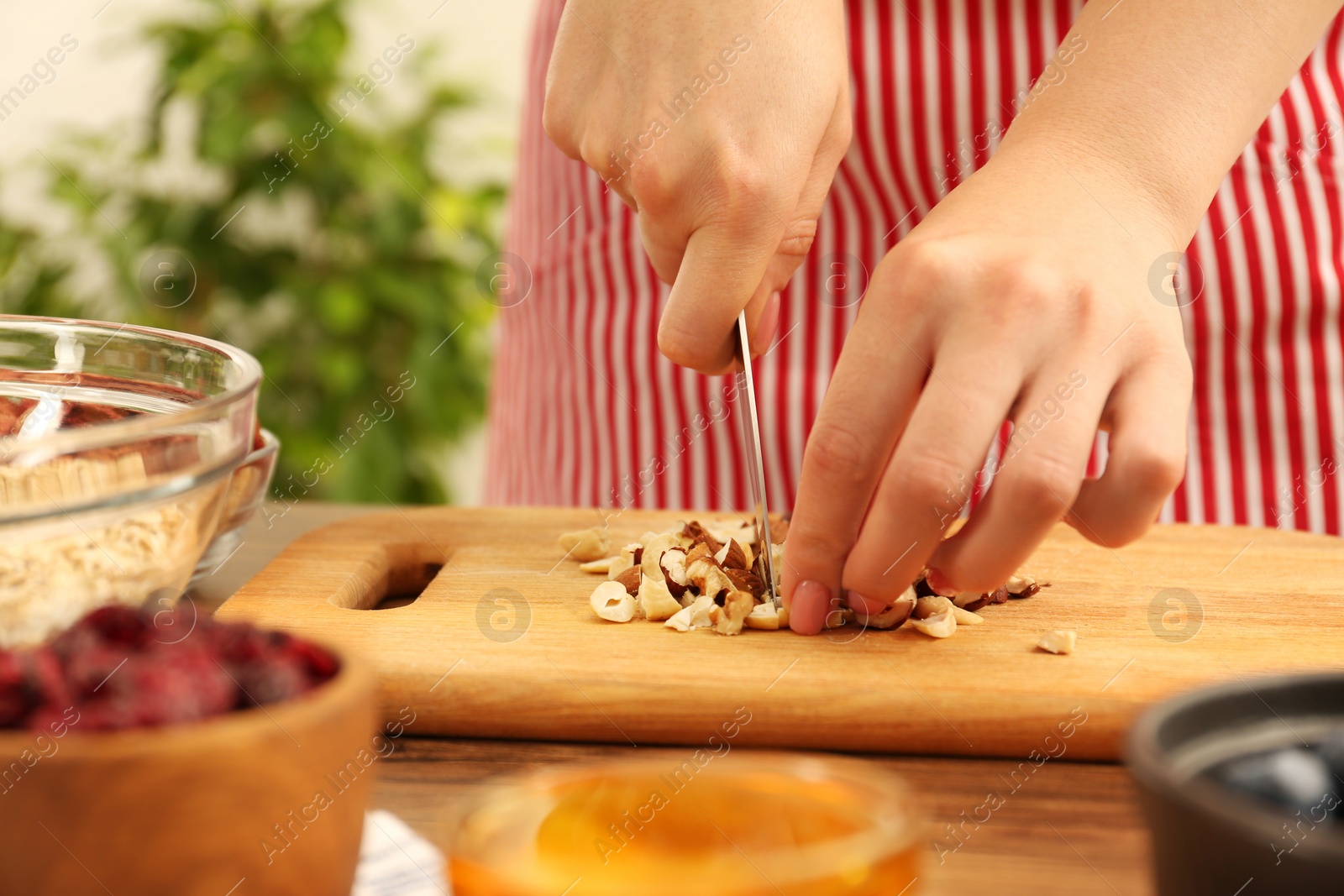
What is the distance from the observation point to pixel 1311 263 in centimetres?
107

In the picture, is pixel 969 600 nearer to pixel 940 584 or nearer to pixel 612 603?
pixel 940 584

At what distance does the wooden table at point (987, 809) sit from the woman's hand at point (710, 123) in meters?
0.30

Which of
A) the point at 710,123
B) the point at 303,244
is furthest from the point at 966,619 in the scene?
the point at 303,244

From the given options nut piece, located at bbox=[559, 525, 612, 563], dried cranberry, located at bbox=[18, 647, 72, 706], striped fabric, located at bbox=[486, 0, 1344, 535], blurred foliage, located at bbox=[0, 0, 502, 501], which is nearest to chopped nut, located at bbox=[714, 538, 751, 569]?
nut piece, located at bbox=[559, 525, 612, 563]

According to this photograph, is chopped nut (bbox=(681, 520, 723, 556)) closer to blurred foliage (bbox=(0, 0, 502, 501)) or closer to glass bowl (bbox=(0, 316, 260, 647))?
glass bowl (bbox=(0, 316, 260, 647))

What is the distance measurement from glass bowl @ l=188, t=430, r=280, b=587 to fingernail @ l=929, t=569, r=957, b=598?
16.4 inches

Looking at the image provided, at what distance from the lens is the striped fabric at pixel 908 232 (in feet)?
3.49

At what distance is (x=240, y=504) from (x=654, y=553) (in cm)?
27

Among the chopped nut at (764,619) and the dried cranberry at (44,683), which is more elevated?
the dried cranberry at (44,683)

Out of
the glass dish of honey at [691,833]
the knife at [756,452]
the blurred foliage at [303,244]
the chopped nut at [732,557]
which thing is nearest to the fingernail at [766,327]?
the knife at [756,452]

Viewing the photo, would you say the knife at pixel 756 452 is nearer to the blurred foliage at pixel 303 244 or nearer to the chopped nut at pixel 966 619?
the chopped nut at pixel 966 619

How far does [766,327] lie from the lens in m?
0.87

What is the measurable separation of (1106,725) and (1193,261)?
24.8 inches

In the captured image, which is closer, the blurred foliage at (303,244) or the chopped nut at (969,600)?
the chopped nut at (969,600)
